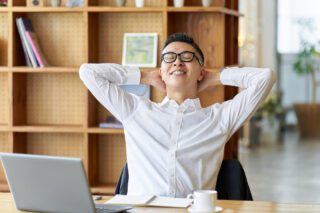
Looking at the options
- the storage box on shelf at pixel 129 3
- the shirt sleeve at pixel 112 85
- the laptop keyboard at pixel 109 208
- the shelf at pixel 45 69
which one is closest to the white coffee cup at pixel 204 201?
the laptop keyboard at pixel 109 208

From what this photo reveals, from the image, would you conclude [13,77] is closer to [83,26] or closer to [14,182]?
[83,26]

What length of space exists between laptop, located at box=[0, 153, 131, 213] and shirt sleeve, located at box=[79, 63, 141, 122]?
2.74 feet

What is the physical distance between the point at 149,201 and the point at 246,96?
32.5 inches

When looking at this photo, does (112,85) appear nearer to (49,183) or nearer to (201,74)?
(201,74)

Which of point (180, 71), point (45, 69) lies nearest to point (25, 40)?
point (45, 69)

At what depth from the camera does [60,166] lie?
270 centimetres

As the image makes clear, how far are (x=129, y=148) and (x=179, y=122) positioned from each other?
260 millimetres

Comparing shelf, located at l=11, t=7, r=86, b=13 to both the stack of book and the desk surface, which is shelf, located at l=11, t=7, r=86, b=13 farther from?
the desk surface

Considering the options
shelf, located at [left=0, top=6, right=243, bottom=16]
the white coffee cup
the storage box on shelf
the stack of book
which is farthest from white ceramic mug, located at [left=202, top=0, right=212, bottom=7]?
the white coffee cup

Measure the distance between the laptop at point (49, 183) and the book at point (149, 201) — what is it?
0.15 meters

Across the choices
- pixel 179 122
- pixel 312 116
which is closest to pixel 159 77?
pixel 179 122

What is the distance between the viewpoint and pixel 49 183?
2.75 meters

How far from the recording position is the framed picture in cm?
538

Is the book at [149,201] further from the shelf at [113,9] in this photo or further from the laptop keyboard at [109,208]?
the shelf at [113,9]
